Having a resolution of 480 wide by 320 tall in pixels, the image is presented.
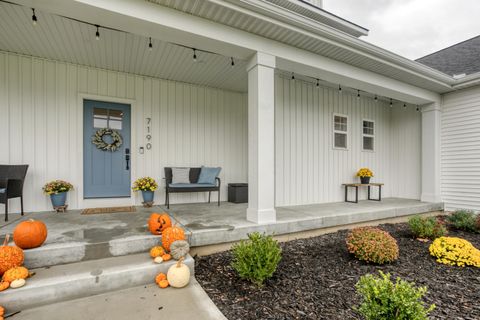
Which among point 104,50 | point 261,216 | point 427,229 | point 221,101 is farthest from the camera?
point 221,101

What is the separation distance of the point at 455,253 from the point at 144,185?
451cm

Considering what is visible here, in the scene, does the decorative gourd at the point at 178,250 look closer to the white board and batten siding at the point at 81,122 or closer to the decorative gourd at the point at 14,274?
the decorative gourd at the point at 14,274

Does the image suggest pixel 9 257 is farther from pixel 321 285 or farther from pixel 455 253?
pixel 455 253

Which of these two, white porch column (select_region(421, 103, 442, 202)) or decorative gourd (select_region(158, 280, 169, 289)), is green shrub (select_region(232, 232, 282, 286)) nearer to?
decorative gourd (select_region(158, 280, 169, 289))

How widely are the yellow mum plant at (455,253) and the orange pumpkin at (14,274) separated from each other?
13.4 feet

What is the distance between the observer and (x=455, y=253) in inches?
107

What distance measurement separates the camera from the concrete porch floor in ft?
7.50

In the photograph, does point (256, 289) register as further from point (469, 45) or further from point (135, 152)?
point (469, 45)

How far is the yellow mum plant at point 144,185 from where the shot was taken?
433 cm

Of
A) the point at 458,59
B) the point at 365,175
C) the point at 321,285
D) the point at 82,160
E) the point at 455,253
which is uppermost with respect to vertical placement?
the point at 458,59

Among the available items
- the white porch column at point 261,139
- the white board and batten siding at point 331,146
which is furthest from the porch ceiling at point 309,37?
the white board and batten siding at point 331,146

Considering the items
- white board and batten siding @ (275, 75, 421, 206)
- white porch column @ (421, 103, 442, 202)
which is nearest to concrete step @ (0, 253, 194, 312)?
white board and batten siding @ (275, 75, 421, 206)

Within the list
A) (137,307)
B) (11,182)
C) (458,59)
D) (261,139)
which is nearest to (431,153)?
(458,59)

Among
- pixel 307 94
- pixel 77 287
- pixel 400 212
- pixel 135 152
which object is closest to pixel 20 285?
pixel 77 287
